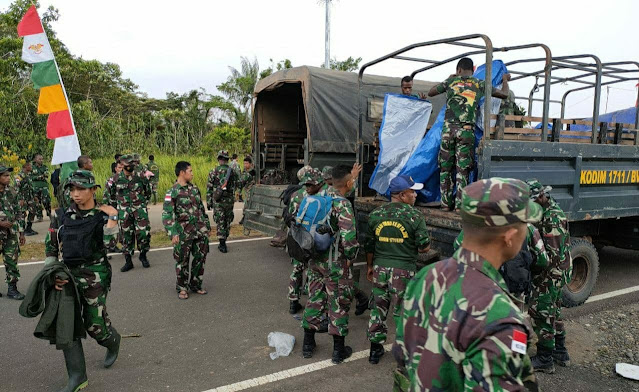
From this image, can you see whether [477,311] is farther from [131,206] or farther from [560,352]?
[131,206]

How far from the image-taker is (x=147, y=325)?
441 centimetres

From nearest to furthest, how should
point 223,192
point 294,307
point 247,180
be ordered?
point 294,307, point 223,192, point 247,180

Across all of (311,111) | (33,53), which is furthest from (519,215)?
(33,53)

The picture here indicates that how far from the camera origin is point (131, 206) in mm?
6625

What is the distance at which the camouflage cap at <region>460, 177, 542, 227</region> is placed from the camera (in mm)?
1307

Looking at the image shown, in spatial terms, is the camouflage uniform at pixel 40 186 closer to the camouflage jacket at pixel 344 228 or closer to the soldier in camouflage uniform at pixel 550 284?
the camouflage jacket at pixel 344 228


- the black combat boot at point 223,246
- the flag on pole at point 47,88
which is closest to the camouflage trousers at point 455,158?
the black combat boot at point 223,246

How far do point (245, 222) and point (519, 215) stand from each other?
20.5 ft

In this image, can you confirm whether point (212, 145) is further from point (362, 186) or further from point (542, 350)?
point (542, 350)

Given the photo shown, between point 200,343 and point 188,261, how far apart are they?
59.7 inches

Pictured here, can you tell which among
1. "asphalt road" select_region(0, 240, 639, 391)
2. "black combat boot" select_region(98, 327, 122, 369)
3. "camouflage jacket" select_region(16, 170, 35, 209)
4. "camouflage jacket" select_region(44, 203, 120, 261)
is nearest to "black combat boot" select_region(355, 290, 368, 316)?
"asphalt road" select_region(0, 240, 639, 391)

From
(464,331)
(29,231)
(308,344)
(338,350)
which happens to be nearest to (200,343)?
(308,344)

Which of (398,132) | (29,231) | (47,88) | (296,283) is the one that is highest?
(47,88)

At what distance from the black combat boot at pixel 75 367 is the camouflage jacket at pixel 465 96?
3663mm
